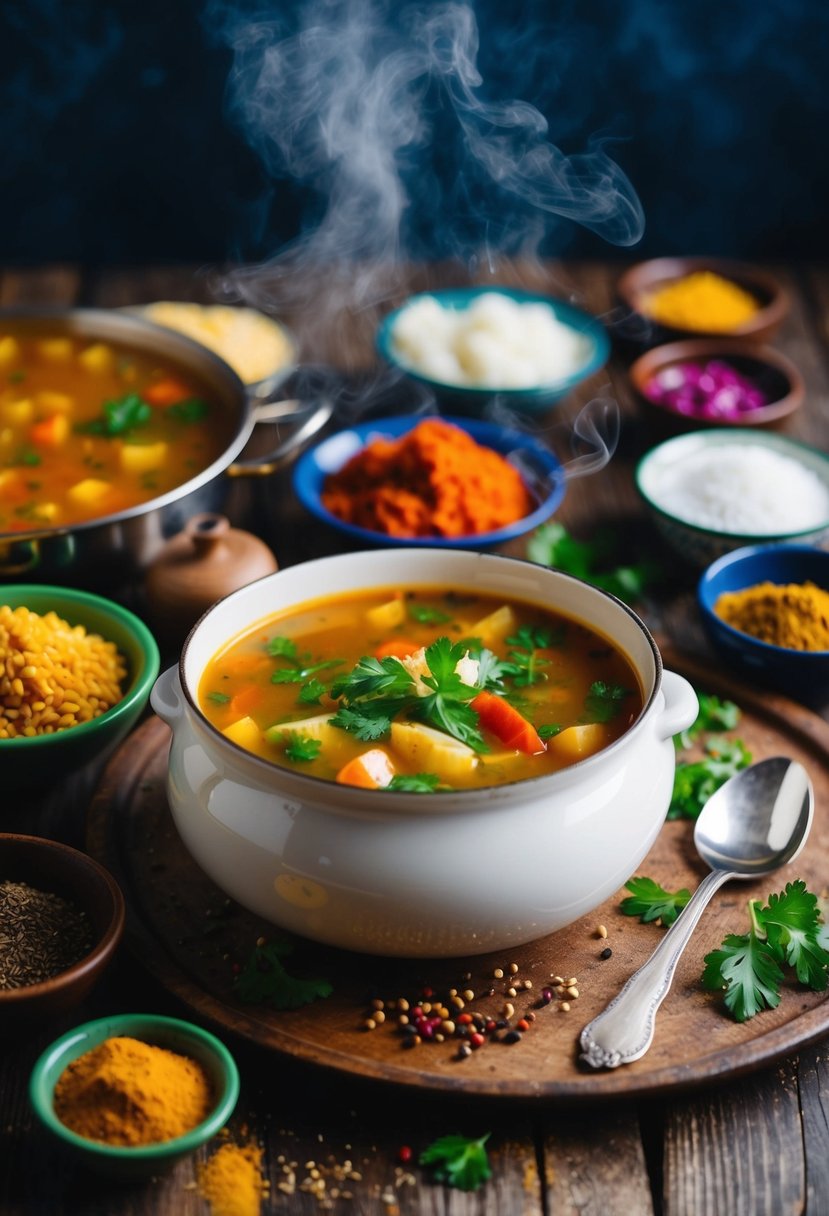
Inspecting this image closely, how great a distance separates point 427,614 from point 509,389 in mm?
1663

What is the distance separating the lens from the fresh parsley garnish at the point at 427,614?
285 cm

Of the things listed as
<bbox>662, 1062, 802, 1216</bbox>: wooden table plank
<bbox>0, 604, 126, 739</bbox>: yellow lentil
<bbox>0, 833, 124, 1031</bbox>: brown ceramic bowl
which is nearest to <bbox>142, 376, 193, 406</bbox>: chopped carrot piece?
<bbox>0, 604, 126, 739</bbox>: yellow lentil

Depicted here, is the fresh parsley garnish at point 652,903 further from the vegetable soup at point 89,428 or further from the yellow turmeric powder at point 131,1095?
the vegetable soup at point 89,428

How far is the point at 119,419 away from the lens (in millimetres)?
3961

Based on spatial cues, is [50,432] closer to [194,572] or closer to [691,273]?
[194,572]

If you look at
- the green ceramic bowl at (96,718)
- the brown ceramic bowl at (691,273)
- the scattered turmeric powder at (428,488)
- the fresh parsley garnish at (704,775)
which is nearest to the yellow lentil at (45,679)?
the green ceramic bowl at (96,718)

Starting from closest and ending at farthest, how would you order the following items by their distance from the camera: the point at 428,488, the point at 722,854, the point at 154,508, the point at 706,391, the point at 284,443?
the point at 722,854 < the point at 154,508 < the point at 428,488 < the point at 284,443 < the point at 706,391

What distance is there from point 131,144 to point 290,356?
6.72 ft

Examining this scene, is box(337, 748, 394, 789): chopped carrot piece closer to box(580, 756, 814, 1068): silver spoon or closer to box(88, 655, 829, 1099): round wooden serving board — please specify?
box(88, 655, 829, 1099): round wooden serving board

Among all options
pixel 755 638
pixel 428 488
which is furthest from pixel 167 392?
pixel 755 638

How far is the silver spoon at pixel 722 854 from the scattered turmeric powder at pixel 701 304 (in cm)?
248

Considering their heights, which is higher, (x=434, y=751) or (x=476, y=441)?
(x=434, y=751)

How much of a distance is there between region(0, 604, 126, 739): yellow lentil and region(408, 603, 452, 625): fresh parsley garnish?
0.65 meters

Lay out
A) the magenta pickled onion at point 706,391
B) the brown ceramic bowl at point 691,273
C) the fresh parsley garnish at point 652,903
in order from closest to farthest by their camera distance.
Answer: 1. the fresh parsley garnish at point 652,903
2. the magenta pickled onion at point 706,391
3. the brown ceramic bowl at point 691,273
